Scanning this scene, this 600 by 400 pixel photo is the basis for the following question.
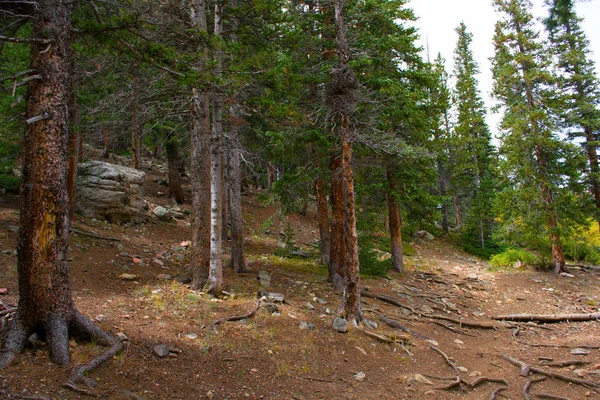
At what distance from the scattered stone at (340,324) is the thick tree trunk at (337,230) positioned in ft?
8.04

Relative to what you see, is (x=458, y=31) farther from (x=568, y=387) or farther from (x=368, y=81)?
(x=568, y=387)

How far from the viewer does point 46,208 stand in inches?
190

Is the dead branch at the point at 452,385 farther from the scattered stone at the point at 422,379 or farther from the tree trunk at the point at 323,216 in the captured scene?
the tree trunk at the point at 323,216

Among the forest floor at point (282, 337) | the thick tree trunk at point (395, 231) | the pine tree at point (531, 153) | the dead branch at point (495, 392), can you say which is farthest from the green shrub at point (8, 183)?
the pine tree at point (531, 153)

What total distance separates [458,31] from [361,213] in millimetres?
30541

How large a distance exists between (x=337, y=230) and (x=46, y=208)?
8.22m

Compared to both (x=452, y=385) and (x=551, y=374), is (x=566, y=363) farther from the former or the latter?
(x=452, y=385)

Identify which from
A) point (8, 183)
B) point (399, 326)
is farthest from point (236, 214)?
point (8, 183)

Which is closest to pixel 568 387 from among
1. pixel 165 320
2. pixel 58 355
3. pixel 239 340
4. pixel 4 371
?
pixel 239 340

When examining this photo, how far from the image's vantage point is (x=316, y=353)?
7.55 meters

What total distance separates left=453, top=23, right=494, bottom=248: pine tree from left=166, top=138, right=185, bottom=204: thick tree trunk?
65.2 ft

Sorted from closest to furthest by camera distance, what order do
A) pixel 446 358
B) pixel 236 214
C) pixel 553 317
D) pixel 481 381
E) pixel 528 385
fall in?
pixel 528 385 → pixel 481 381 → pixel 446 358 → pixel 236 214 → pixel 553 317

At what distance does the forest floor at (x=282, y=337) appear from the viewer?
5.40m

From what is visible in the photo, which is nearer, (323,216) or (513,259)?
(323,216)
